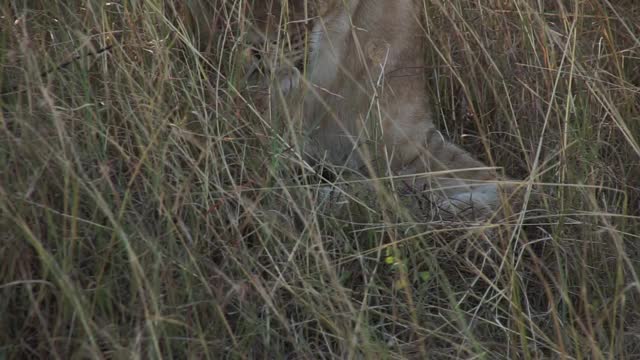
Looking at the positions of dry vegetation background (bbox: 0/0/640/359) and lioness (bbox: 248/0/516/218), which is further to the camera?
lioness (bbox: 248/0/516/218)

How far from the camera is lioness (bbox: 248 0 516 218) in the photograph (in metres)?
2.22

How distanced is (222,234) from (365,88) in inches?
29.0

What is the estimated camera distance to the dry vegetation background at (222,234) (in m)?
1.66

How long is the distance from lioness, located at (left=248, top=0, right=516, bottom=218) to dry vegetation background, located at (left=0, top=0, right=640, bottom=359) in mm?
Answer: 98

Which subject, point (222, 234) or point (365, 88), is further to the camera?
point (365, 88)

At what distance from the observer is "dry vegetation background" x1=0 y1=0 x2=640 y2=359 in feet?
5.46

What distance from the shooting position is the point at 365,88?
2.48 metres

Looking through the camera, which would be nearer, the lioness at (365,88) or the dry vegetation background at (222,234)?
the dry vegetation background at (222,234)

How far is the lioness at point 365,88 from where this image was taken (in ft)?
7.28

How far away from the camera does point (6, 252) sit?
166 cm

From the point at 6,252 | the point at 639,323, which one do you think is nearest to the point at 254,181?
the point at 6,252

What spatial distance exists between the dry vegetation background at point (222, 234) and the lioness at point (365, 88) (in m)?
0.10

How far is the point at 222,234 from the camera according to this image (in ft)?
6.10

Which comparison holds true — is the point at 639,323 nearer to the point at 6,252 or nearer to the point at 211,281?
the point at 211,281
